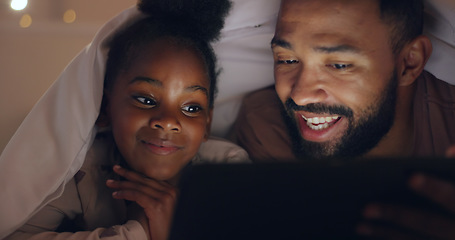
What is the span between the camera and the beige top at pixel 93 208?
90 centimetres

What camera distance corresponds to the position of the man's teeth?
1023mm

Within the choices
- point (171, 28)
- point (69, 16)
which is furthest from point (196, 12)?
point (69, 16)

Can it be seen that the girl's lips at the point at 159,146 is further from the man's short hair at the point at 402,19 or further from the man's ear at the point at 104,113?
the man's short hair at the point at 402,19

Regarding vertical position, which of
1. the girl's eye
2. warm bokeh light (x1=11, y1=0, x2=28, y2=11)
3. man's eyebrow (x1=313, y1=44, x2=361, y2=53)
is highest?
warm bokeh light (x1=11, y1=0, x2=28, y2=11)

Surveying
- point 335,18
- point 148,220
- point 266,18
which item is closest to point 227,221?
point 148,220

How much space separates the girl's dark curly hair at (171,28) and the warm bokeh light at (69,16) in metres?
0.58

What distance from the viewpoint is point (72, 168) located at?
95 centimetres

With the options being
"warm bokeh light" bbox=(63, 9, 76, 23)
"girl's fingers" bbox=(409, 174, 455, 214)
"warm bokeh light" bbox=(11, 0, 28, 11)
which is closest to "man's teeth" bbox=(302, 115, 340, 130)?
"girl's fingers" bbox=(409, 174, 455, 214)

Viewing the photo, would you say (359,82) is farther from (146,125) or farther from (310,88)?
(146,125)

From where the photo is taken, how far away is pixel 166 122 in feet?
3.19

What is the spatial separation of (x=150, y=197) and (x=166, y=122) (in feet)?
0.52

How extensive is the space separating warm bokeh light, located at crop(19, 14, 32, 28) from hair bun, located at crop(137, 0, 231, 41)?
65 cm

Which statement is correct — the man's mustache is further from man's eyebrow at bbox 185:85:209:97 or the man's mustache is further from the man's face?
man's eyebrow at bbox 185:85:209:97

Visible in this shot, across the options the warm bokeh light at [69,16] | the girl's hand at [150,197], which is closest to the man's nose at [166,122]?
the girl's hand at [150,197]
